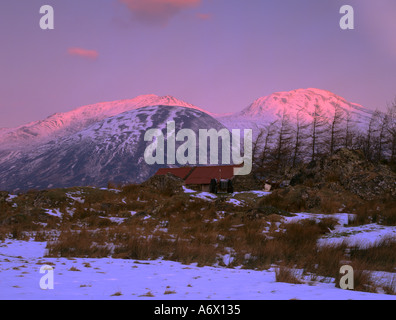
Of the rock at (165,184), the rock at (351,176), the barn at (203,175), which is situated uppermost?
the rock at (351,176)

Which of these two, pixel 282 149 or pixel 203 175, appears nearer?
pixel 203 175

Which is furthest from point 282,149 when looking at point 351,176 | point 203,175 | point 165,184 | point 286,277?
point 286,277

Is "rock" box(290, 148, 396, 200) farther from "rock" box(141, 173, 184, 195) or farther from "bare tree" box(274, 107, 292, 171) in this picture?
"bare tree" box(274, 107, 292, 171)

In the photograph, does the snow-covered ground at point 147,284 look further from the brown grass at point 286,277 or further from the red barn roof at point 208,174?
the red barn roof at point 208,174

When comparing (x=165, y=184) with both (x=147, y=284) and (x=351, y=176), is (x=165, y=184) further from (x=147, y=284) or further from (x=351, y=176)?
(x=147, y=284)

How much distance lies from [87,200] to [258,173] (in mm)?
33144

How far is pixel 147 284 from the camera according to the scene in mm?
6156

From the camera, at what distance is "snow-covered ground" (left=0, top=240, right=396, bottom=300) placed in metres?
5.05

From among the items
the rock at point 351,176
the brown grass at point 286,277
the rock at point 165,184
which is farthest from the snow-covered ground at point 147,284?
the rock at point 165,184

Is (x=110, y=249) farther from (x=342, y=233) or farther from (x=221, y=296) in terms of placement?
(x=342, y=233)

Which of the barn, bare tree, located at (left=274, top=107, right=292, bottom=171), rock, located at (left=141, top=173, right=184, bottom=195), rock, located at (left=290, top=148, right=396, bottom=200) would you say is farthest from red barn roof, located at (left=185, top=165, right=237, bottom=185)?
rock, located at (left=290, top=148, right=396, bottom=200)

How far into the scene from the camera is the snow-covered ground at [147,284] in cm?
505

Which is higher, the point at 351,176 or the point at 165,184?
the point at 351,176
